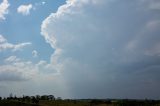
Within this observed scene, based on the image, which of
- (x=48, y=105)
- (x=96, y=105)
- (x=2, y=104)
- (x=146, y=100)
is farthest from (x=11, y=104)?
(x=146, y=100)

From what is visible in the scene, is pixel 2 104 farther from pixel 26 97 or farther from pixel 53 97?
pixel 53 97

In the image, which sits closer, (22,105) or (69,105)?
(22,105)

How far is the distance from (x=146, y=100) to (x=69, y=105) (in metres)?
32.2

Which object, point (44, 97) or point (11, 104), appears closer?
point (11, 104)

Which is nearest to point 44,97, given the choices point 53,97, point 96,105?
point 53,97

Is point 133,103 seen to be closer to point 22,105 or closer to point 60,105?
point 60,105

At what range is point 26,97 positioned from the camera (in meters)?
118

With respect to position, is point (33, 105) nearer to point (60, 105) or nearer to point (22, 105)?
point (22, 105)

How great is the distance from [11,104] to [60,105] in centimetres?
1862

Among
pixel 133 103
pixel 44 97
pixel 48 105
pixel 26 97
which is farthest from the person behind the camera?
pixel 44 97

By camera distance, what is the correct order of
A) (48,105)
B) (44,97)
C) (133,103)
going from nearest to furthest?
1. (48,105)
2. (133,103)
3. (44,97)

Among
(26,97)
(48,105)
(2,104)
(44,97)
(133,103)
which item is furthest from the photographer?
(44,97)

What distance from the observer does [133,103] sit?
10631 cm

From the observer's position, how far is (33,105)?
9031 cm
